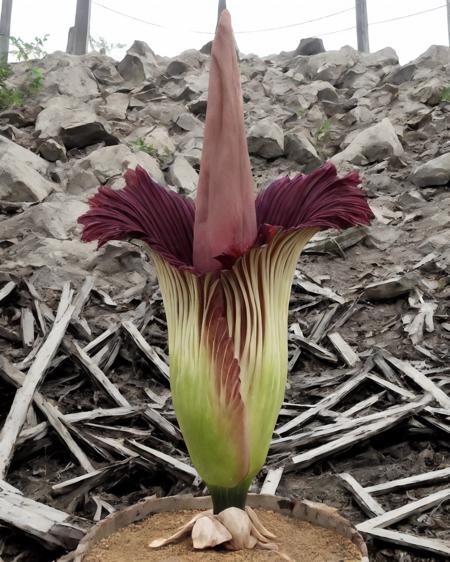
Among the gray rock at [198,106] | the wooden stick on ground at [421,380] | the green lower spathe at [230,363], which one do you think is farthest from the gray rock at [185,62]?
the green lower spathe at [230,363]

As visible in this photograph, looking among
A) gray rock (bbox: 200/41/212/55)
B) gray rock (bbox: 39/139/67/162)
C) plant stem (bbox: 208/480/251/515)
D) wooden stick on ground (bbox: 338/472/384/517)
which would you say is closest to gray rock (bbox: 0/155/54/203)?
gray rock (bbox: 39/139/67/162)

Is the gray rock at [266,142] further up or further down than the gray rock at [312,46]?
further down

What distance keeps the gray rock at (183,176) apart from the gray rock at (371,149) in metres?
0.99

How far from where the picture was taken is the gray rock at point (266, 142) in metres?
4.52

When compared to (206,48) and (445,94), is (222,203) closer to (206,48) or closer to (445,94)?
(445,94)

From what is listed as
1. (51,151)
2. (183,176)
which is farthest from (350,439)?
(51,151)

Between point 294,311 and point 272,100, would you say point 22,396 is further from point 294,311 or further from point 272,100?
point 272,100

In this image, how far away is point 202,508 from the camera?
1.17m

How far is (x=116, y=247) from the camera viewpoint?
3.18 m

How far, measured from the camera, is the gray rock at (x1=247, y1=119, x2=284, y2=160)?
14.8 ft

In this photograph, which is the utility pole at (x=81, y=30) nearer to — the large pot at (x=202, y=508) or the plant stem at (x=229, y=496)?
the large pot at (x=202, y=508)

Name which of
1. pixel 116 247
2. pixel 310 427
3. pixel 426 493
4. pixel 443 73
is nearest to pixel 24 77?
pixel 116 247

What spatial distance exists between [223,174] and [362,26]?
6.50 metres

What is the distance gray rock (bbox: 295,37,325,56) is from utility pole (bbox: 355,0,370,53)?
0.41 meters
